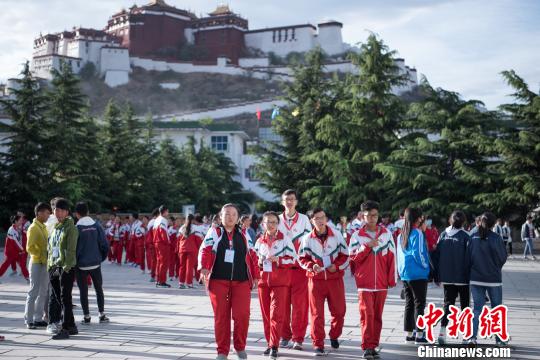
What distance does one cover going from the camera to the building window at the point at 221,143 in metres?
65.6

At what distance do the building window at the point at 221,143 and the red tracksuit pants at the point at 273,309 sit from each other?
57.9 meters

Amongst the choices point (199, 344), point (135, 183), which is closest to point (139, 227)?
point (199, 344)

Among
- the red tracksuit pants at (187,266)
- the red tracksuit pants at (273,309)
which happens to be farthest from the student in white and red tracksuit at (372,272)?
the red tracksuit pants at (187,266)

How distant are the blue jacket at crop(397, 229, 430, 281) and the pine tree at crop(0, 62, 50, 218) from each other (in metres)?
24.0

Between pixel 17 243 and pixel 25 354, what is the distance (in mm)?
8343

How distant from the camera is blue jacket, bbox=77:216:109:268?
370 inches

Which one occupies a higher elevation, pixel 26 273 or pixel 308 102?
pixel 308 102

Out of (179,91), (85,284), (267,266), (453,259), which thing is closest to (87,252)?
(85,284)

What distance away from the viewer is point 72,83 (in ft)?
111

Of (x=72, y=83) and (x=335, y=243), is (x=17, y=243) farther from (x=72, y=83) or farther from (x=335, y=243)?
(x=72, y=83)

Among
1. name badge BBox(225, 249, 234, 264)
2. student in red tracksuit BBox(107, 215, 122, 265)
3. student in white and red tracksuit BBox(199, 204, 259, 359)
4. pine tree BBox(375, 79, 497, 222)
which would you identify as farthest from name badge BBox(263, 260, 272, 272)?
pine tree BBox(375, 79, 497, 222)

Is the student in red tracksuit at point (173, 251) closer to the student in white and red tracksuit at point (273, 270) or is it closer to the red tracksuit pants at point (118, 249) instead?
the red tracksuit pants at point (118, 249)

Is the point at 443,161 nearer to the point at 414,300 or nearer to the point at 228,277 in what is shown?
the point at 414,300

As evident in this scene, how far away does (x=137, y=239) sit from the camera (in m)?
20.5
